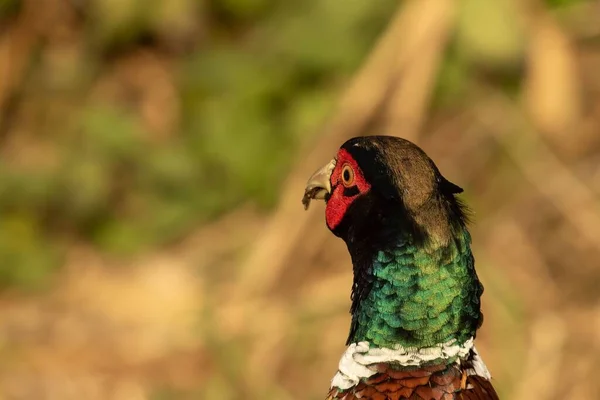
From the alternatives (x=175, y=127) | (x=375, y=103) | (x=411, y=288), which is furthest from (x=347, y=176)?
(x=175, y=127)

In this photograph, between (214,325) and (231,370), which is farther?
(214,325)

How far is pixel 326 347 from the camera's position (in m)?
5.46

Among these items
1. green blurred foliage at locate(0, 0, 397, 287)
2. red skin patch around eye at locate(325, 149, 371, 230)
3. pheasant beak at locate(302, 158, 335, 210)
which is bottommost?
red skin patch around eye at locate(325, 149, 371, 230)

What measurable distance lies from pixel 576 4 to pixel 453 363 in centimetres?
465

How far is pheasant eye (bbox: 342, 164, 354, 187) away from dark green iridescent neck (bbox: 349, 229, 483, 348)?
8.9 inches

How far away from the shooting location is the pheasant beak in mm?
2602

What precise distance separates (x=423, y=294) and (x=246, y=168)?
4.16 metres

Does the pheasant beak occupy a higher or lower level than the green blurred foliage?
lower

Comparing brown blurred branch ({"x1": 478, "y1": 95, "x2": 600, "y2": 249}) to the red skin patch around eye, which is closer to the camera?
the red skin patch around eye

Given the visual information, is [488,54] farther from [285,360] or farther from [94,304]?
[94,304]

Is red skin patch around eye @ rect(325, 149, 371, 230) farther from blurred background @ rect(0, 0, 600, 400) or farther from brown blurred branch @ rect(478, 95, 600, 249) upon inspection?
brown blurred branch @ rect(478, 95, 600, 249)

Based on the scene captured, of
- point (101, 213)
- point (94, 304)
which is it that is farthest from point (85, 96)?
point (94, 304)

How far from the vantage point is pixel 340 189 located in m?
2.53

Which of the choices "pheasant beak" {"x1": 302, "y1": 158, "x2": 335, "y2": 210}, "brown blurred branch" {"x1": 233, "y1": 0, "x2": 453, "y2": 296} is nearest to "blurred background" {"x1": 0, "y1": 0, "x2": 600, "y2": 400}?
"brown blurred branch" {"x1": 233, "y1": 0, "x2": 453, "y2": 296}
